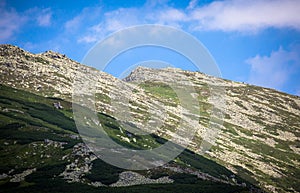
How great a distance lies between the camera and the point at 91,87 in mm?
179500

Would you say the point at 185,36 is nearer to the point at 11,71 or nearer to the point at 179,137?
the point at 179,137

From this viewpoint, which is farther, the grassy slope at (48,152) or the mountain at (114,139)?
the mountain at (114,139)

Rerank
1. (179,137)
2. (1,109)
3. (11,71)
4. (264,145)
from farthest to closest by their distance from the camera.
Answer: (264,145) < (11,71) < (179,137) < (1,109)

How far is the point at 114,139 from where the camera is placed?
388ft

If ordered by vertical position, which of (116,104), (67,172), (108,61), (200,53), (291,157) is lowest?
(67,172)

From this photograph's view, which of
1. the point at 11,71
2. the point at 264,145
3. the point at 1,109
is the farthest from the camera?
the point at 264,145

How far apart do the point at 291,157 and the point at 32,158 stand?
131 m

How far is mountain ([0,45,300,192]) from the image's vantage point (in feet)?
246

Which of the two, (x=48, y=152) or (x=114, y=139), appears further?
(x=114, y=139)

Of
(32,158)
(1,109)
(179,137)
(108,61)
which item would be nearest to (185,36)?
(108,61)

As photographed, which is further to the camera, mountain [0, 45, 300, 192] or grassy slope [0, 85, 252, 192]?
mountain [0, 45, 300, 192]

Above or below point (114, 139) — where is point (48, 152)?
below

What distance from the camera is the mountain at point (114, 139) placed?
75.1m

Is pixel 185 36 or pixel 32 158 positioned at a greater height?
pixel 185 36
